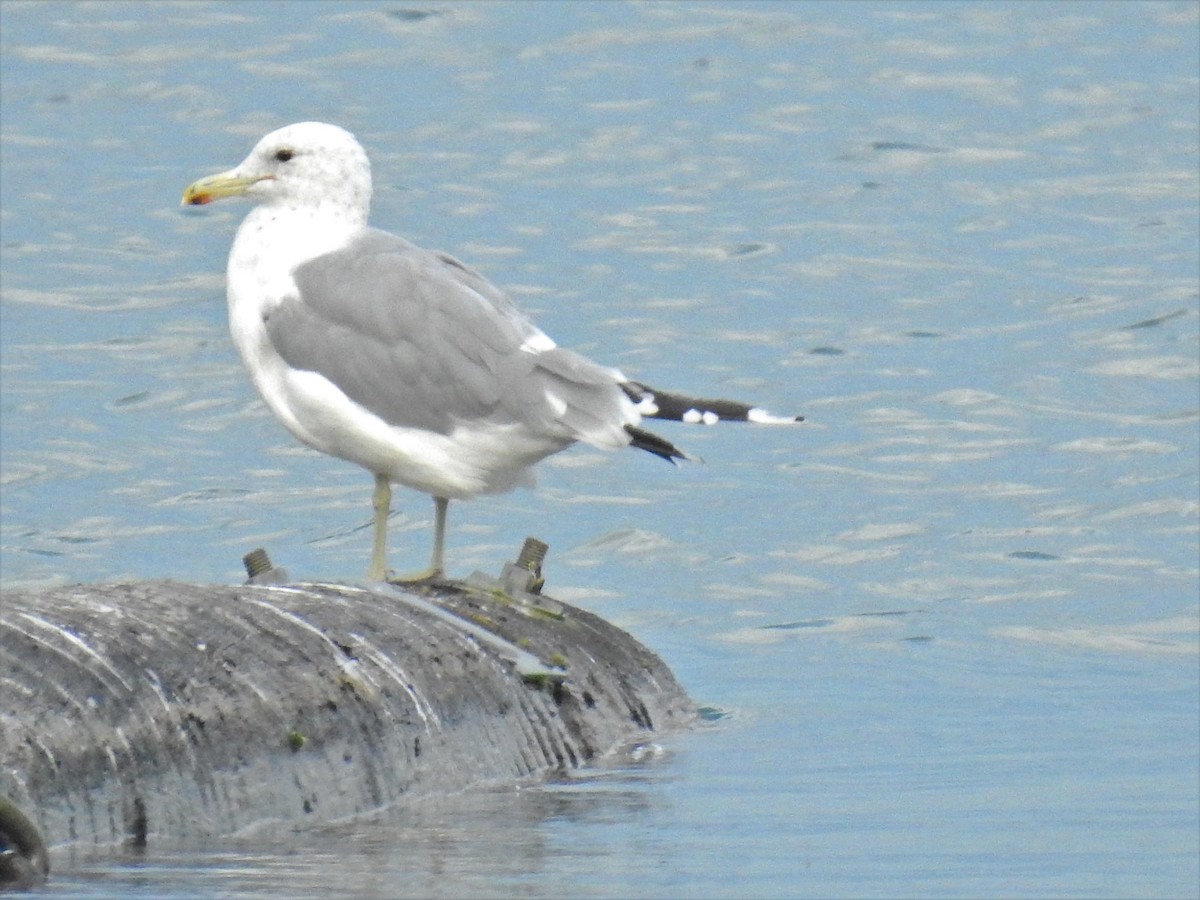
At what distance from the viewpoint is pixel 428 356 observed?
836 cm

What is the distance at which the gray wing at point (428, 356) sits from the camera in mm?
8250

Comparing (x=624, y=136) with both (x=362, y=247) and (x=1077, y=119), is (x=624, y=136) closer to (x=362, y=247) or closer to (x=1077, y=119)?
(x=1077, y=119)

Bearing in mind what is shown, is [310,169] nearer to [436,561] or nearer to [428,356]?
[428,356]

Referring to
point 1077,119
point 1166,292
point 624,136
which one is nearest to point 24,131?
point 624,136

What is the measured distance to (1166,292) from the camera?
757 inches

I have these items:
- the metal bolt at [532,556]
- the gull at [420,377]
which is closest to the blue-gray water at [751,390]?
the metal bolt at [532,556]

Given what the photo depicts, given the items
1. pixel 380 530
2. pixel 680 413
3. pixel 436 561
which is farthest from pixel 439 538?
pixel 680 413

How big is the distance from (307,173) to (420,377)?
37.9 inches

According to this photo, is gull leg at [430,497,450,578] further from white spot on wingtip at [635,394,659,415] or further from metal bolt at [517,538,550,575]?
white spot on wingtip at [635,394,659,415]

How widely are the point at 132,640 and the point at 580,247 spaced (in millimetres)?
14648

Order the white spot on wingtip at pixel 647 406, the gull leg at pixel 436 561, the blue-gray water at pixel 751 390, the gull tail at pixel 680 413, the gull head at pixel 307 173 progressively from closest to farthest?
1. the blue-gray water at pixel 751 390
2. the gull tail at pixel 680 413
3. the white spot on wingtip at pixel 647 406
4. the gull leg at pixel 436 561
5. the gull head at pixel 307 173

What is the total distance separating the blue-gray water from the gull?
111 cm

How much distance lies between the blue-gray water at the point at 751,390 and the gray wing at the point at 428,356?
3.93 ft

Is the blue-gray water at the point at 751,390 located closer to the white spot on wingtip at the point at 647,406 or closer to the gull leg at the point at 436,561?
the gull leg at the point at 436,561
